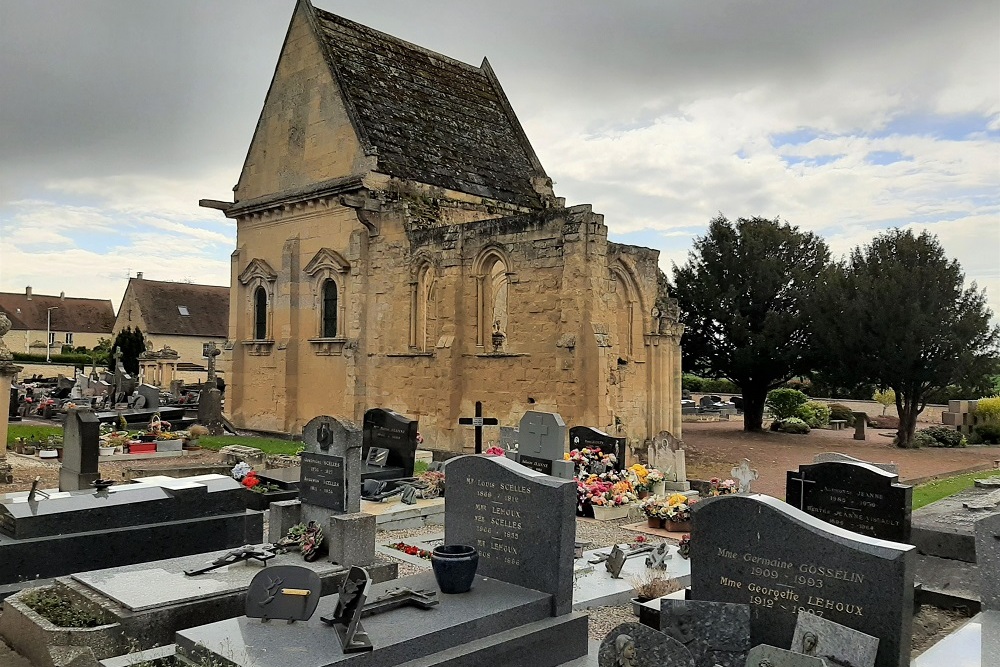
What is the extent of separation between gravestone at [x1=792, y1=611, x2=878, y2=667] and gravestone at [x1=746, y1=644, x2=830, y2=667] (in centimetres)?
14

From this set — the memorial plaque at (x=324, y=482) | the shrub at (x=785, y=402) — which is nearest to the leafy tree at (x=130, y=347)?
the shrub at (x=785, y=402)

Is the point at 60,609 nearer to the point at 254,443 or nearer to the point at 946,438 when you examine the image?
the point at 254,443

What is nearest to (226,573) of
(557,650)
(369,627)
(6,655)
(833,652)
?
(6,655)

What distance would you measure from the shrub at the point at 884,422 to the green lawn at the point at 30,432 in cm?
2890

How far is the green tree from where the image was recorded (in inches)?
928

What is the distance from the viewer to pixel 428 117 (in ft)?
76.9

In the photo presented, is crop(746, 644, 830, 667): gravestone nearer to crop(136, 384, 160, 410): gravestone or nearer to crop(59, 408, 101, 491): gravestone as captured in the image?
crop(59, 408, 101, 491): gravestone

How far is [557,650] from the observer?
5.86 m

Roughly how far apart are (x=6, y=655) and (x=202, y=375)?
44.2m

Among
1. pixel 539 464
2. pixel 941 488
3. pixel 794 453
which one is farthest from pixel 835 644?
pixel 794 453

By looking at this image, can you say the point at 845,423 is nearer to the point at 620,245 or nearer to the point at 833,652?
the point at 620,245

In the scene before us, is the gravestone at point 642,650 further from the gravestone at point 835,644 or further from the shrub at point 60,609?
the shrub at point 60,609

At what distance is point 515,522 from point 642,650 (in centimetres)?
187

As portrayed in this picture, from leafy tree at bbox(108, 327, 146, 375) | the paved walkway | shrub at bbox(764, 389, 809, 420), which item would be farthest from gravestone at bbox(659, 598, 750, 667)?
leafy tree at bbox(108, 327, 146, 375)
